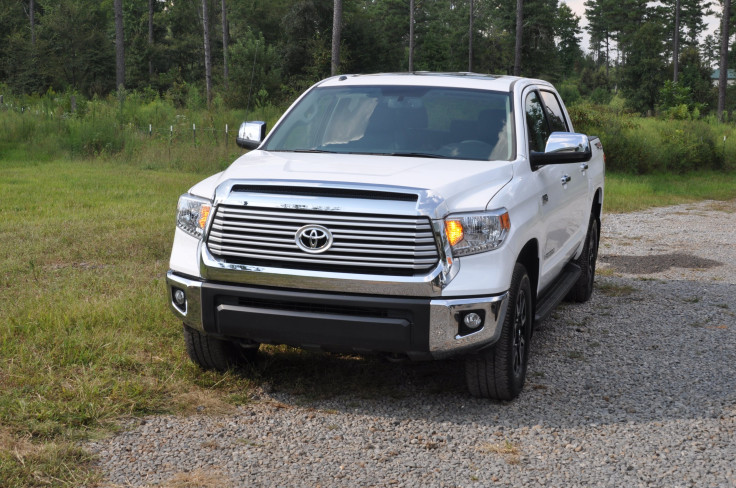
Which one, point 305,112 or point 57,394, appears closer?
point 57,394

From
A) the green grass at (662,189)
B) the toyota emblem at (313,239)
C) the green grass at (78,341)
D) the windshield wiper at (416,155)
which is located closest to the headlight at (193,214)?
the toyota emblem at (313,239)

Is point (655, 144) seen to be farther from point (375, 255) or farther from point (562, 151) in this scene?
point (375, 255)

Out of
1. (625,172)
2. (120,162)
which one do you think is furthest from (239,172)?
(625,172)

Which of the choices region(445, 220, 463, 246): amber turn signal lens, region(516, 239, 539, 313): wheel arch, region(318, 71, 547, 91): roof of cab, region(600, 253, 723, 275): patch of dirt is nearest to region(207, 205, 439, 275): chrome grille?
region(445, 220, 463, 246): amber turn signal lens

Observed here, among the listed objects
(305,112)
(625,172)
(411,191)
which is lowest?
(625,172)

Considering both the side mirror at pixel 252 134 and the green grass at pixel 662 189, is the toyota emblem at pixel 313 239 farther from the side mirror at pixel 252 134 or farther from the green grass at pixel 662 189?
the green grass at pixel 662 189

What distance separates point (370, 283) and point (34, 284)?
172 inches

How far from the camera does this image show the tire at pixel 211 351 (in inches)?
200

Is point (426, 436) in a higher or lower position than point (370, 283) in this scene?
lower

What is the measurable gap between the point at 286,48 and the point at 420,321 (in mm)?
50492

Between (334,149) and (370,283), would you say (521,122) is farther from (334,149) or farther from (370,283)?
(370,283)

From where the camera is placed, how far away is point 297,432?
14.6 ft

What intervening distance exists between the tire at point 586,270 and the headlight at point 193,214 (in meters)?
4.05

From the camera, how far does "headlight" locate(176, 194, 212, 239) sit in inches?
186
